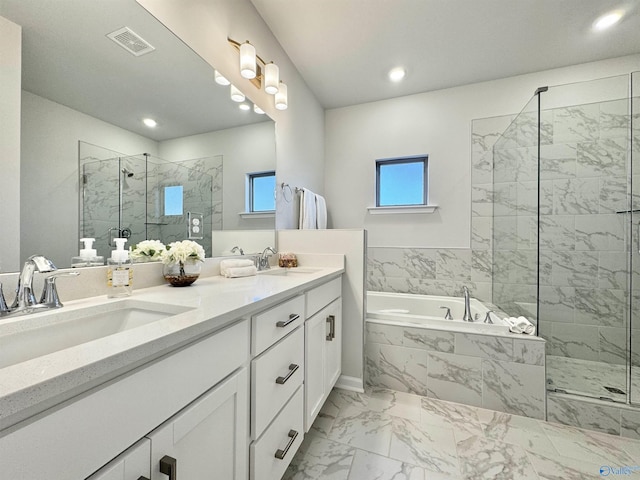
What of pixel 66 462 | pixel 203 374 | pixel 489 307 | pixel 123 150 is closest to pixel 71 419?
pixel 66 462

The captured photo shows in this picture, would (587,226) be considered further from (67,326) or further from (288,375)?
(67,326)

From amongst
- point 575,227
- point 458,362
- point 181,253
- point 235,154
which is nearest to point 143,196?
point 181,253

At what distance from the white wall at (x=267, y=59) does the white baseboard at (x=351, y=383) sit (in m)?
1.21

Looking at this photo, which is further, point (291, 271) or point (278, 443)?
point (291, 271)

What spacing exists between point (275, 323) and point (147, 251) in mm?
630

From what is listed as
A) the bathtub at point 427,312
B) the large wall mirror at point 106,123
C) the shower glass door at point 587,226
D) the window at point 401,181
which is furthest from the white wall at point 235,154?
the shower glass door at point 587,226

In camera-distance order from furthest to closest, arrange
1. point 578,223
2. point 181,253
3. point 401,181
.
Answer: point 401,181, point 578,223, point 181,253

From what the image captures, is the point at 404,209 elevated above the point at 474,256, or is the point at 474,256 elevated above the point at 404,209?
the point at 404,209

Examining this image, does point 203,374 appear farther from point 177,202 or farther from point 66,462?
point 177,202

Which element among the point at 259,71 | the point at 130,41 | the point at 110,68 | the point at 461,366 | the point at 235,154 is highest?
the point at 259,71

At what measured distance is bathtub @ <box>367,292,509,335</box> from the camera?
1.75m

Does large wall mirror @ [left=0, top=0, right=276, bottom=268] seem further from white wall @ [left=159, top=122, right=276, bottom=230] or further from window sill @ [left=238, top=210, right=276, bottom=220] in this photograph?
window sill @ [left=238, top=210, right=276, bottom=220]

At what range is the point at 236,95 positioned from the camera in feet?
5.41

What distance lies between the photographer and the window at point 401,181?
281cm
